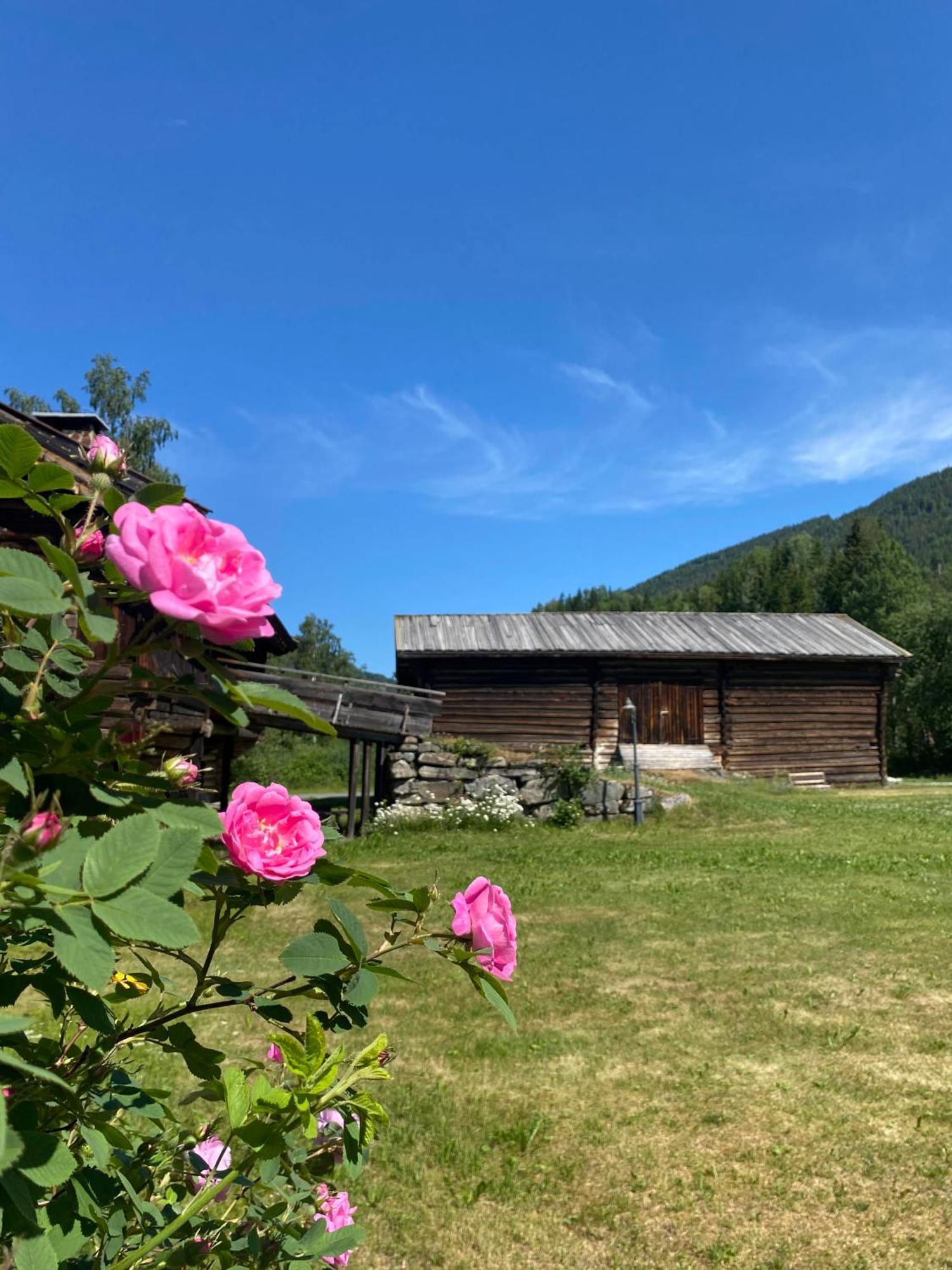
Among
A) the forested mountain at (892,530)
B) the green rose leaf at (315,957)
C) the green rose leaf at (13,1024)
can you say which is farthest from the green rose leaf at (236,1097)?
the forested mountain at (892,530)

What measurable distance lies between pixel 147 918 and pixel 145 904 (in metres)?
0.02

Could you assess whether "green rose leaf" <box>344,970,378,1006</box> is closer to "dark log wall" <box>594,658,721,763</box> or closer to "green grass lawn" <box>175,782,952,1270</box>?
"green grass lawn" <box>175,782,952,1270</box>

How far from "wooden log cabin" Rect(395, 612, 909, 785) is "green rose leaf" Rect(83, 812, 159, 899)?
18007 millimetres

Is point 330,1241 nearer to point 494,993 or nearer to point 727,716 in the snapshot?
point 494,993

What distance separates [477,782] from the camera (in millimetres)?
15062

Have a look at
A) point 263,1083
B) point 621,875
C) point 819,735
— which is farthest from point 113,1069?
point 819,735

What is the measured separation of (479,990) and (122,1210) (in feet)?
2.30

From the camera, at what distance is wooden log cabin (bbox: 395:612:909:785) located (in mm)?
19672

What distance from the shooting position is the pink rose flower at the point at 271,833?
102 cm

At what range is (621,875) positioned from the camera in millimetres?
10383

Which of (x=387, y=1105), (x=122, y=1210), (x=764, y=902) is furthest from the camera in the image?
(x=764, y=902)

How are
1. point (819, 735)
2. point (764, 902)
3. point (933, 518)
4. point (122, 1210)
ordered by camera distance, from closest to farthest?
point (122, 1210) < point (764, 902) < point (819, 735) < point (933, 518)

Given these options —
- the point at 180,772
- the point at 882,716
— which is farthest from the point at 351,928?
the point at 882,716

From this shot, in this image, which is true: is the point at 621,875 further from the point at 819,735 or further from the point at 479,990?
the point at 819,735
